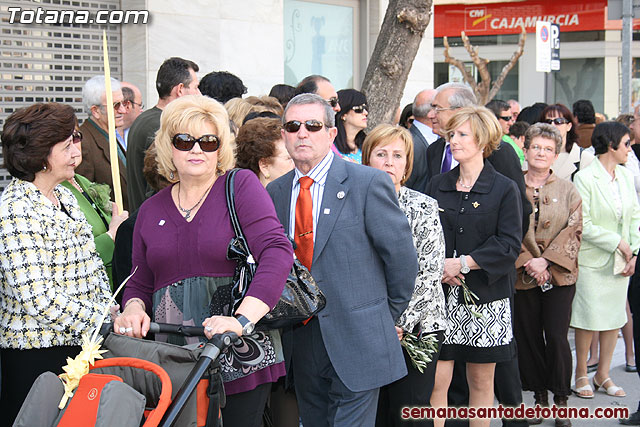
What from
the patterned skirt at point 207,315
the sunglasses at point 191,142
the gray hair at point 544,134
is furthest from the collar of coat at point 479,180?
the sunglasses at point 191,142

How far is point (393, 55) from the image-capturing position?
824cm

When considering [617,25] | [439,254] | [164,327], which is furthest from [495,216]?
[617,25]

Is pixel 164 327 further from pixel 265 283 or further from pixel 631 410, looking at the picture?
pixel 631 410

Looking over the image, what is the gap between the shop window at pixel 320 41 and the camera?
37.2 feet

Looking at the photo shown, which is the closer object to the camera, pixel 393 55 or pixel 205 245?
pixel 205 245

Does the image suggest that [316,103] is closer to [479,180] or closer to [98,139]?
[479,180]

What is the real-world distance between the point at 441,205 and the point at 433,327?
109 centimetres

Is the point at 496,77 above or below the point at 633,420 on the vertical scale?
above

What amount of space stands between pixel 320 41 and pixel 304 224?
27.1 feet

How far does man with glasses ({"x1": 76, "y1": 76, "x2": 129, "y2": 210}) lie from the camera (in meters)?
6.31

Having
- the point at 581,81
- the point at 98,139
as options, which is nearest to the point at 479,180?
the point at 98,139

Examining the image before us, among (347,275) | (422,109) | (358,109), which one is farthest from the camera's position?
(422,109)

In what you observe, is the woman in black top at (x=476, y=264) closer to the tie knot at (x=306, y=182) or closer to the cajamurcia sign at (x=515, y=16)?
the tie knot at (x=306, y=182)

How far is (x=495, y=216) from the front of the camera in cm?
538
